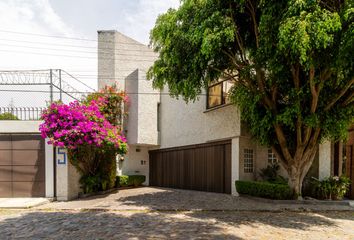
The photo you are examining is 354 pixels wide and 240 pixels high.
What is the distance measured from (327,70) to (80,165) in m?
10.6

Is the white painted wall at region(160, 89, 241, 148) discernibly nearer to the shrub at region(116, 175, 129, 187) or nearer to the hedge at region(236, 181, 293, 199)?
the hedge at region(236, 181, 293, 199)

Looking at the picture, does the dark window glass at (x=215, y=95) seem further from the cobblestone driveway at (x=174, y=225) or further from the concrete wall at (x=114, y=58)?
the concrete wall at (x=114, y=58)

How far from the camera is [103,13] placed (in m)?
12.2

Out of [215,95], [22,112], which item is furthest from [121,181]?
[215,95]

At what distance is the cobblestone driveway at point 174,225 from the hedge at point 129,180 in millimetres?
6560

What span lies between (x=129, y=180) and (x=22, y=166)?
6.40 meters

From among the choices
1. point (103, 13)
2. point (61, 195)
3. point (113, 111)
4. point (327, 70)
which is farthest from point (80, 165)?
point (327, 70)

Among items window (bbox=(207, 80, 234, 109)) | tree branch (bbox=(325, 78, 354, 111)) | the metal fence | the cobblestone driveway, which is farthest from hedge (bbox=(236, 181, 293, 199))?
the metal fence

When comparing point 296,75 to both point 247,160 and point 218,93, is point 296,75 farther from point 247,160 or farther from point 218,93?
point 218,93

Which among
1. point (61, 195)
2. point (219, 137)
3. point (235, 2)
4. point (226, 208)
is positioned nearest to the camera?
point (235, 2)

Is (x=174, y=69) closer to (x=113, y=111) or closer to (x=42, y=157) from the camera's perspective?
(x=42, y=157)

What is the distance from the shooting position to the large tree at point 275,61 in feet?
22.6

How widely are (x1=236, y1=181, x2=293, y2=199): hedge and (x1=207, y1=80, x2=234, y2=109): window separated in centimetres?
438

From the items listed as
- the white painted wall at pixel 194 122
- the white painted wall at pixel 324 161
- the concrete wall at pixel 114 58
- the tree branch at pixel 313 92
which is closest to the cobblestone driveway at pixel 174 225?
the white painted wall at pixel 324 161
